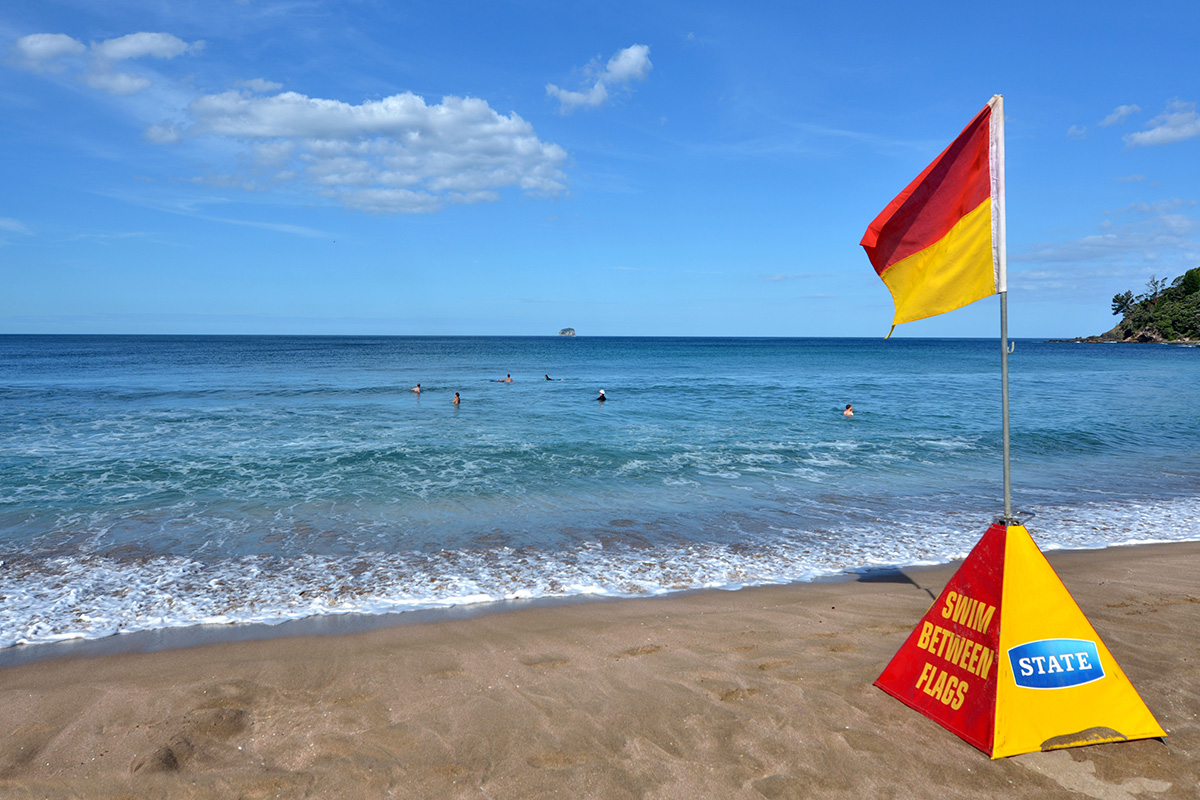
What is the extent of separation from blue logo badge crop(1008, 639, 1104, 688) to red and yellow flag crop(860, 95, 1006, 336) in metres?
2.21

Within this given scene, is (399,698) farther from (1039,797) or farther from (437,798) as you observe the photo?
(1039,797)

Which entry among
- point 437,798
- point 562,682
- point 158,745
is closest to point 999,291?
point 562,682

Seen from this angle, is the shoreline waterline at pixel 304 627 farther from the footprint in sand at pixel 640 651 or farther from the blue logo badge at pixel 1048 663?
the blue logo badge at pixel 1048 663

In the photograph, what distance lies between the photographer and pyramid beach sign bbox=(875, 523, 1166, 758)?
3.96m

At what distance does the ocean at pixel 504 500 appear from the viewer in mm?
7531

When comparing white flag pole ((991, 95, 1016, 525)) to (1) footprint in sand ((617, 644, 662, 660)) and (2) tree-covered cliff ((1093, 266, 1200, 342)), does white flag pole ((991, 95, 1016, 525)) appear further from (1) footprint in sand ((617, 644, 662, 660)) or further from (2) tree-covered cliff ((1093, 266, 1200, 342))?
(2) tree-covered cliff ((1093, 266, 1200, 342))

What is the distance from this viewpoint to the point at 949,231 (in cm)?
430

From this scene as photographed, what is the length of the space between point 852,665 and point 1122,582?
4410mm

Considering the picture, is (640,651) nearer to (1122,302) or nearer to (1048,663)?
(1048,663)

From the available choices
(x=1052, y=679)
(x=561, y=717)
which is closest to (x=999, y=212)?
(x=1052, y=679)

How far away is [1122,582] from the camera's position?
729 centimetres

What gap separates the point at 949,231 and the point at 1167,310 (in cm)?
14276

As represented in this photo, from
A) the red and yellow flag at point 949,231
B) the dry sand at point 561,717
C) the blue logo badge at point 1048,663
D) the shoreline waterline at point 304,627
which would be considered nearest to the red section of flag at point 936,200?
the red and yellow flag at point 949,231

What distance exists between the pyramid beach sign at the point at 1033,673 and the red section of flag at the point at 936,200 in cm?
201
